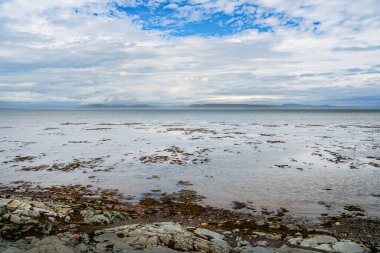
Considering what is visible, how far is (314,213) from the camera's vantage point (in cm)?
1304

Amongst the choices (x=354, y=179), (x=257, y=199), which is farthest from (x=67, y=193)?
(x=354, y=179)

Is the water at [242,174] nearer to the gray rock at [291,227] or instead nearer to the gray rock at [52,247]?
the gray rock at [291,227]

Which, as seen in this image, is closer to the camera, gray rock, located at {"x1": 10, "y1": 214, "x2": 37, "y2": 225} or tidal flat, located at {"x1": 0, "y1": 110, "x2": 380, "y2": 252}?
tidal flat, located at {"x1": 0, "y1": 110, "x2": 380, "y2": 252}

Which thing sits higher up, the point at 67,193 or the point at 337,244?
the point at 337,244

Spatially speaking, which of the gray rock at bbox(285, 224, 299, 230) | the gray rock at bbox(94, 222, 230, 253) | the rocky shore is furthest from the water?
the gray rock at bbox(94, 222, 230, 253)

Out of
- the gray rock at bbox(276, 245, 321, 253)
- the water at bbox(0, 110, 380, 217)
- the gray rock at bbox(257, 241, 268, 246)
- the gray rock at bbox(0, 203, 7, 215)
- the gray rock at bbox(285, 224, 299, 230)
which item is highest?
the gray rock at bbox(0, 203, 7, 215)

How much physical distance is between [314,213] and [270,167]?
10.6 m

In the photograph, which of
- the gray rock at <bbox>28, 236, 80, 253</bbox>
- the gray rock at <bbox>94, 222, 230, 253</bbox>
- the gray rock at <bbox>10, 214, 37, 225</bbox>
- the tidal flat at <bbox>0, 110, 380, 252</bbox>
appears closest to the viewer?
the gray rock at <bbox>28, 236, 80, 253</bbox>

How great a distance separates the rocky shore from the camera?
855 centimetres

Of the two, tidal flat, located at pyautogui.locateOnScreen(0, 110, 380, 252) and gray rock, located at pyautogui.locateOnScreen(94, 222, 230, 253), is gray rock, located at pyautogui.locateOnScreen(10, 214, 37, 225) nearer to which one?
tidal flat, located at pyautogui.locateOnScreen(0, 110, 380, 252)

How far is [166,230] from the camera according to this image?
9.51 meters

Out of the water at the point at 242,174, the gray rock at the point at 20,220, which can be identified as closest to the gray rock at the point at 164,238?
the gray rock at the point at 20,220

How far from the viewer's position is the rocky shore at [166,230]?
8.55 metres

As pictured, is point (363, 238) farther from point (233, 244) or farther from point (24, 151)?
point (24, 151)
